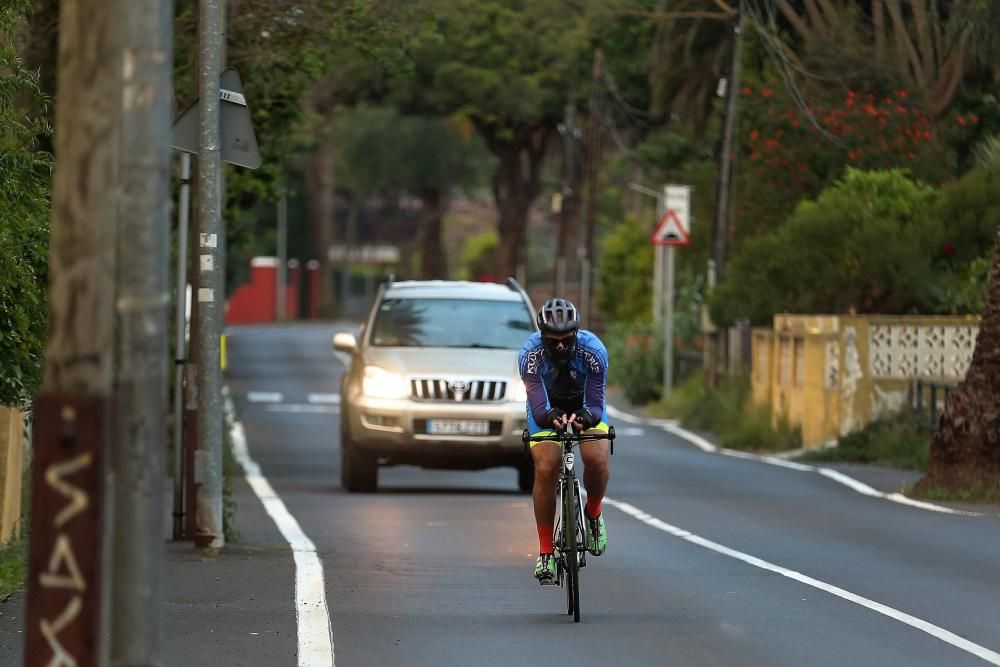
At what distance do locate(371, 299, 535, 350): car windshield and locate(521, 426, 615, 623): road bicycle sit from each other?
936 cm

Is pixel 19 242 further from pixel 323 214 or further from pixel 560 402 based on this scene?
pixel 323 214

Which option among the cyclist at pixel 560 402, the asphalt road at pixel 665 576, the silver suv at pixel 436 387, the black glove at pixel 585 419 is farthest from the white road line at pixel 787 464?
the black glove at pixel 585 419

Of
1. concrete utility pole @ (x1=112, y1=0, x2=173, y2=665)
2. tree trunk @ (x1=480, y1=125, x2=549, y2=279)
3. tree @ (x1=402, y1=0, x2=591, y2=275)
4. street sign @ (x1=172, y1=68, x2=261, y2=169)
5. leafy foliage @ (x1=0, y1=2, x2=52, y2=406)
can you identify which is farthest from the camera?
tree trunk @ (x1=480, y1=125, x2=549, y2=279)

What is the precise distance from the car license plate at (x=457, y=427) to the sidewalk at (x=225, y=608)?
4.59 meters

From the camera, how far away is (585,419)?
1176 cm

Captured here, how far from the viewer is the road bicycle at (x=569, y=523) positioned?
37.6ft

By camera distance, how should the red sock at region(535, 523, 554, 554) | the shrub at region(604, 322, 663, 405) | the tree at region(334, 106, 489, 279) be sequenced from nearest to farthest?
1. the red sock at region(535, 523, 554, 554)
2. the shrub at region(604, 322, 663, 405)
3. the tree at region(334, 106, 489, 279)

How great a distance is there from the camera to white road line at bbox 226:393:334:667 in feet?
33.4

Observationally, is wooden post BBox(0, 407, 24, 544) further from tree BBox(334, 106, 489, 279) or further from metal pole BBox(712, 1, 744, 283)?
tree BBox(334, 106, 489, 279)

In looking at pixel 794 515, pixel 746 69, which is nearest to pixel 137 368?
pixel 794 515

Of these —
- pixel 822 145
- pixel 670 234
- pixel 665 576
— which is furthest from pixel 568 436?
pixel 822 145

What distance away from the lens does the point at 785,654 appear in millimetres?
10078

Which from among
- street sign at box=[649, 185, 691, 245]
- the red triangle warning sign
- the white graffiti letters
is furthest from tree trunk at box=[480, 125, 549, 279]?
the white graffiti letters

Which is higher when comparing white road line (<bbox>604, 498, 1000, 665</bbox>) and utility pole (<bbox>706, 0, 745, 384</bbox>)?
utility pole (<bbox>706, 0, 745, 384</bbox>)
